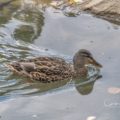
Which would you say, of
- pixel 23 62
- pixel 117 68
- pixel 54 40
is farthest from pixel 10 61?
→ pixel 117 68

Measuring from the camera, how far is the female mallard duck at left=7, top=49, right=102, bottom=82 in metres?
11.2

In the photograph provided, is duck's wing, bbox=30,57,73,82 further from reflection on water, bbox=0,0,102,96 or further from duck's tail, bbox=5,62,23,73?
duck's tail, bbox=5,62,23,73

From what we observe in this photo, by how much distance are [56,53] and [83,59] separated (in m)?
0.80

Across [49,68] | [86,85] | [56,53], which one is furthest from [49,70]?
[56,53]

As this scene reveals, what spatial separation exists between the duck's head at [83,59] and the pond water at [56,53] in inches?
9.8

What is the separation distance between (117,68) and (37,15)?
12.9 ft

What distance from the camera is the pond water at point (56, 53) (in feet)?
31.1

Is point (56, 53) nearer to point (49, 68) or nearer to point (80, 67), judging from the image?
point (80, 67)

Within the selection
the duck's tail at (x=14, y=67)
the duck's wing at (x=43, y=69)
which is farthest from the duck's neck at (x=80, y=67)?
the duck's tail at (x=14, y=67)

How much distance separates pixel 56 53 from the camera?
12.2 m

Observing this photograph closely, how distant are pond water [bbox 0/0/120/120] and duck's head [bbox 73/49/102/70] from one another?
0.25m

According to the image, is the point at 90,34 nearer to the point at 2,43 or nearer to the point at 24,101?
the point at 2,43

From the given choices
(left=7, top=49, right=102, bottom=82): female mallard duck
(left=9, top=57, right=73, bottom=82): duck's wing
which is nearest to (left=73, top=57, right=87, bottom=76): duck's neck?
(left=7, top=49, right=102, bottom=82): female mallard duck

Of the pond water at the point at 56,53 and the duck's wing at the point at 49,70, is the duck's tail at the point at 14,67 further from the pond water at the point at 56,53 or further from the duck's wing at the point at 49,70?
the duck's wing at the point at 49,70
